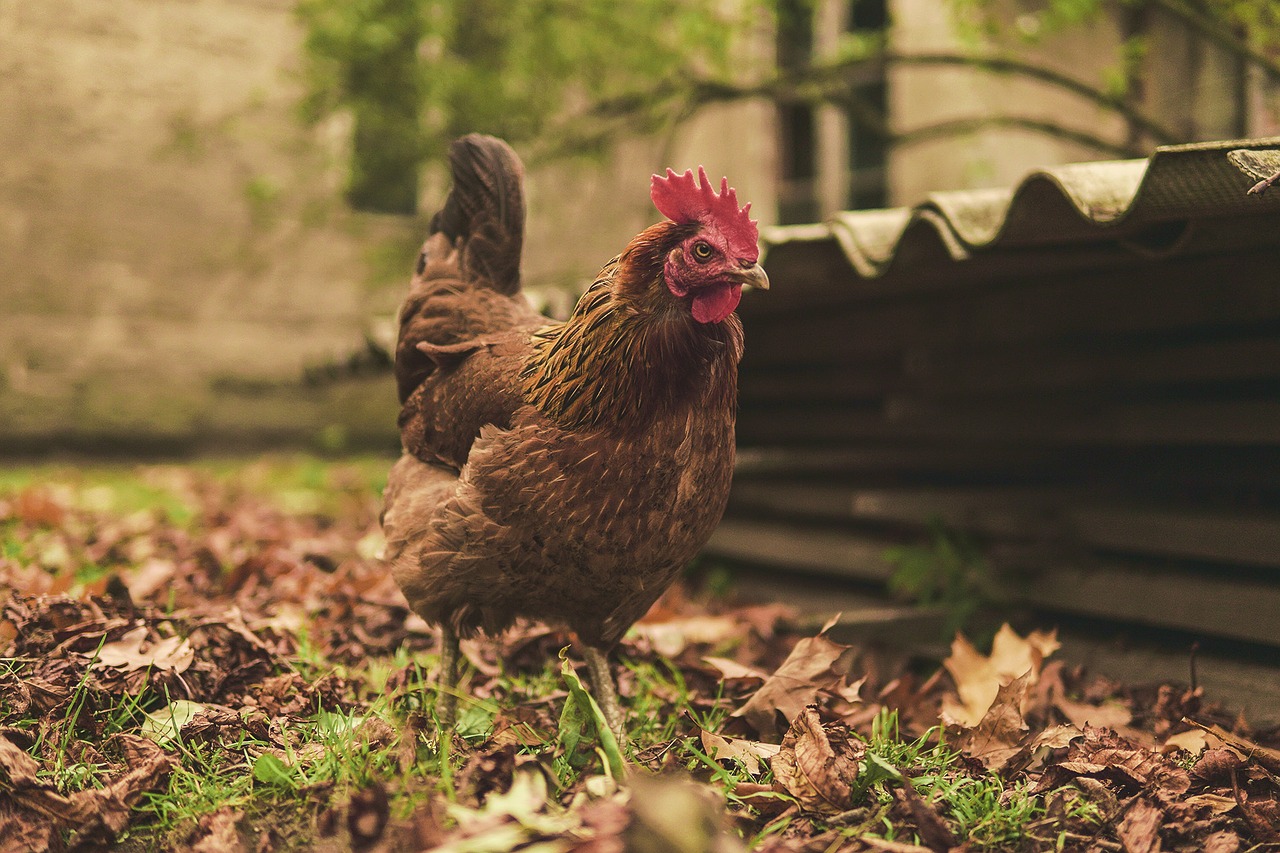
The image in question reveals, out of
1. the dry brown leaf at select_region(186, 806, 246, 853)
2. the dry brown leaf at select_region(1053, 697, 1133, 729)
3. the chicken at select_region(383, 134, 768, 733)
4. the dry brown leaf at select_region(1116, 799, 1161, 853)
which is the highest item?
the chicken at select_region(383, 134, 768, 733)

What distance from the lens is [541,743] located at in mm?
2082

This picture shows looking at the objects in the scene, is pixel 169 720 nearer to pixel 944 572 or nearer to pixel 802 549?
pixel 944 572

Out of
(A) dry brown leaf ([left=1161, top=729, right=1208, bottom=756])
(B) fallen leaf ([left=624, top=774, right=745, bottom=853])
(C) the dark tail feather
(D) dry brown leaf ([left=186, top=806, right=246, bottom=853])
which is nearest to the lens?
(B) fallen leaf ([left=624, top=774, right=745, bottom=853])

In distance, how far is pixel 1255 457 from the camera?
9.67ft

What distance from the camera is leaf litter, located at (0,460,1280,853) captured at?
66.1 inches

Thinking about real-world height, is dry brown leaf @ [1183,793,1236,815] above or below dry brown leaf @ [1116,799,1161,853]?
below

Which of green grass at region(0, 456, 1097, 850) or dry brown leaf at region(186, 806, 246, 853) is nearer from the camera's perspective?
dry brown leaf at region(186, 806, 246, 853)

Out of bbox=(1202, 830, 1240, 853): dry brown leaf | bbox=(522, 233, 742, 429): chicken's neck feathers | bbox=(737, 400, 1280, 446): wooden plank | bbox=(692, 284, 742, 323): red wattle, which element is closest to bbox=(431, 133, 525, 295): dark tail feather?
bbox=(522, 233, 742, 429): chicken's neck feathers

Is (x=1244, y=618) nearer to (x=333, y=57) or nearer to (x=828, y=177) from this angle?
(x=333, y=57)

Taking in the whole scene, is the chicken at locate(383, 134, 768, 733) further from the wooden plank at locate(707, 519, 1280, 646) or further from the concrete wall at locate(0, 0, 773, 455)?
the concrete wall at locate(0, 0, 773, 455)

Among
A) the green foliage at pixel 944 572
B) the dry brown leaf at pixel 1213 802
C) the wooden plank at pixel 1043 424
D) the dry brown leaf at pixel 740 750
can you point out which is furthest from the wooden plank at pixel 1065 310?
the dry brown leaf at pixel 740 750

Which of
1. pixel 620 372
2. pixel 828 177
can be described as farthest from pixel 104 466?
pixel 620 372

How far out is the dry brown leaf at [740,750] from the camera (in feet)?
6.69

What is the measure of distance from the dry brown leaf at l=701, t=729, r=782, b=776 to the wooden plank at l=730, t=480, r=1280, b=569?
5.26ft
